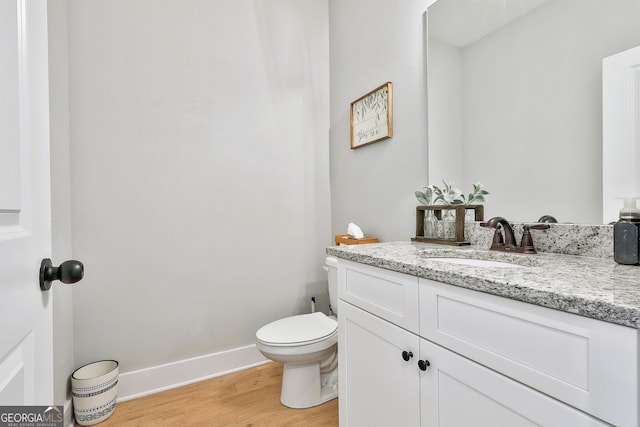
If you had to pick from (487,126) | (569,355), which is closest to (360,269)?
(569,355)

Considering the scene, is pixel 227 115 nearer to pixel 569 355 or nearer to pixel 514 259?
pixel 514 259

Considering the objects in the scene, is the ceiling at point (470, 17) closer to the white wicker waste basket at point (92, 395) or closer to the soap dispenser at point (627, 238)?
the soap dispenser at point (627, 238)

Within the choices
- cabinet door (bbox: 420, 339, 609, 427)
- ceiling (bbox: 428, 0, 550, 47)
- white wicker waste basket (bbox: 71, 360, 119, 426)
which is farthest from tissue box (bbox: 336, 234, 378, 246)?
white wicker waste basket (bbox: 71, 360, 119, 426)

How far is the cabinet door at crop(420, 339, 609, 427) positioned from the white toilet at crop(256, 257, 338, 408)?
2.52ft

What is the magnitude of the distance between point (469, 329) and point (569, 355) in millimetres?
205

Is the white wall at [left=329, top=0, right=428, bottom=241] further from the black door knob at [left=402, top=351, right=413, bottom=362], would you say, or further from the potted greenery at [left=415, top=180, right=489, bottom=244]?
the black door knob at [left=402, top=351, right=413, bottom=362]

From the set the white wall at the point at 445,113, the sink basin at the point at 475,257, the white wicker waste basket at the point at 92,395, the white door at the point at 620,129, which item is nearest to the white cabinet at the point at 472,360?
the sink basin at the point at 475,257

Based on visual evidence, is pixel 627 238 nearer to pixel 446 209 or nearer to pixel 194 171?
pixel 446 209

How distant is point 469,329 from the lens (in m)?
0.73

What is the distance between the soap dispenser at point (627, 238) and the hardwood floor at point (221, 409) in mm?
1385

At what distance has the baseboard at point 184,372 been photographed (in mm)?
1733

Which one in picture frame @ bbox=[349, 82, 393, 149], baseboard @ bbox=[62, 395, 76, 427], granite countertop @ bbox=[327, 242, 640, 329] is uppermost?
picture frame @ bbox=[349, 82, 393, 149]

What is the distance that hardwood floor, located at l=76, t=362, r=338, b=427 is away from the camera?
4.98 feet

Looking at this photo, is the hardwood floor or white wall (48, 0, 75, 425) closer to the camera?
white wall (48, 0, 75, 425)
